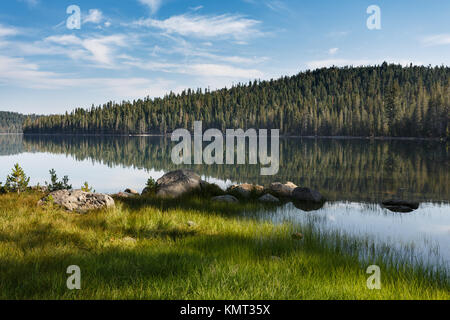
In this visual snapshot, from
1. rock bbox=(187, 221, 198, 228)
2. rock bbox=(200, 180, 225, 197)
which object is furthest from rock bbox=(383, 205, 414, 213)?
rock bbox=(187, 221, 198, 228)

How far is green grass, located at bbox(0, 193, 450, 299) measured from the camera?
474cm

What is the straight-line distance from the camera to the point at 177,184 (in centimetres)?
1456

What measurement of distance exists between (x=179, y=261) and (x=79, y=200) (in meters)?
5.97

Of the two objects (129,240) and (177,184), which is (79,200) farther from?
(177,184)

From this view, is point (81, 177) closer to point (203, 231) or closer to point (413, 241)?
point (203, 231)

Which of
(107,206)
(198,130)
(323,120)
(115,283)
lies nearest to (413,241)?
(115,283)

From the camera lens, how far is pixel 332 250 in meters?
7.79

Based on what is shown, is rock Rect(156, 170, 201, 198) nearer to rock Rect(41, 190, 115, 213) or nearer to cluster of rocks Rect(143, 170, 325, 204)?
cluster of rocks Rect(143, 170, 325, 204)

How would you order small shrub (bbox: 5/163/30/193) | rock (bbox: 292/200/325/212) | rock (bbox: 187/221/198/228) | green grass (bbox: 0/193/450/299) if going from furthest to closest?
rock (bbox: 292/200/325/212) < small shrub (bbox: 5/163/30/193) < rock (bbox: 187/221/198/228) < green grass (bbox: 0/193/450/299)

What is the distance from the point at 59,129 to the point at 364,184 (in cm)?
20640

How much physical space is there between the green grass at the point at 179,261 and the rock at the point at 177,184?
14.6ft

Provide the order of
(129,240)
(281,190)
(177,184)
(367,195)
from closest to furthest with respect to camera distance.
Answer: (129,240)
(177,184)
(281,190)
(367,195)

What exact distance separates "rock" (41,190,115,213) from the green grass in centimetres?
51

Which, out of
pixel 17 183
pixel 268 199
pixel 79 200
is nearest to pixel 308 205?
pixel 268 199
